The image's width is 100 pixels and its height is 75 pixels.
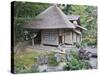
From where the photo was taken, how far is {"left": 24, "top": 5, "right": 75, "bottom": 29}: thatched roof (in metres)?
2.05

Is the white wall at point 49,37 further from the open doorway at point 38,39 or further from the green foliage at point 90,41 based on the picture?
the green foliage at point 90,41

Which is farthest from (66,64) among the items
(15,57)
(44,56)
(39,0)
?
(39,0)

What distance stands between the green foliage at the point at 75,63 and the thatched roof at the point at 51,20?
30 cm

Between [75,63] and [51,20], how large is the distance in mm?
515

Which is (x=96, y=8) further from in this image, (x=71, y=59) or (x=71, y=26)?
(x=71, y=59)

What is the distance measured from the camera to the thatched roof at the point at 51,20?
205 cm

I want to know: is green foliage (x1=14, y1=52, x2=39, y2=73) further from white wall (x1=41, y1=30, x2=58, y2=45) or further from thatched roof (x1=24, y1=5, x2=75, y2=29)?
thatched roof (x1=24, y1=5, x2=75, y2=29)

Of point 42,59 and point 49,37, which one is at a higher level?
point 49,37

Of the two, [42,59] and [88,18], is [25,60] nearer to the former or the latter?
[42,59]

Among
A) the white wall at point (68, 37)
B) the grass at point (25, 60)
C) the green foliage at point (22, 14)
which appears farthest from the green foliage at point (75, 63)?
the green foliage at point (22, 14)

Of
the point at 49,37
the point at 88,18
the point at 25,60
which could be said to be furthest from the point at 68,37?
the point at 25,60

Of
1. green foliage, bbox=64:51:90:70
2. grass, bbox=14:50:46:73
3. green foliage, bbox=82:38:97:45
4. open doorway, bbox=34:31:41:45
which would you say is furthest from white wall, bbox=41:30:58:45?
green foliage, bbox=82:38:97:45

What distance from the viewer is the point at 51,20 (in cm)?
211

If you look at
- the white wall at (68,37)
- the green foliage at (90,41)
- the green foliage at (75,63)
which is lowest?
the green foliage at (75,63)
